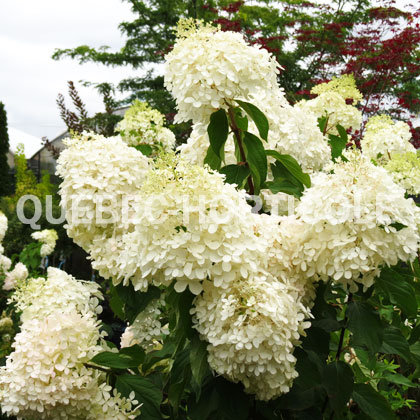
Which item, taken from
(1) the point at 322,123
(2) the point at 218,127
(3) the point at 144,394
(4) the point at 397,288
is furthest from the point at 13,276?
(4) the point at 397,288

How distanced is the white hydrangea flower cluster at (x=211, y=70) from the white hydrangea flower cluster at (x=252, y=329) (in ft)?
1.73

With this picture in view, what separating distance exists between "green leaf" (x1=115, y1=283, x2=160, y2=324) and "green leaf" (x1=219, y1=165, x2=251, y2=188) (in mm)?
379

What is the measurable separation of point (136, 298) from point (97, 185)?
33 cm

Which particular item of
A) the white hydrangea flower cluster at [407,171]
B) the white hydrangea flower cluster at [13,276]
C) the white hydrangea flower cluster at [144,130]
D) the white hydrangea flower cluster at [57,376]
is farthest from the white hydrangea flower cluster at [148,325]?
the white hydrangea flower cluster at [13,276]

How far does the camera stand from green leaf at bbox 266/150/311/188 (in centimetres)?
161

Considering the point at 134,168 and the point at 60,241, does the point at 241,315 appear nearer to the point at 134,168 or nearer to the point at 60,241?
the point at 134,168

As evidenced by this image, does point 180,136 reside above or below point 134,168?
above

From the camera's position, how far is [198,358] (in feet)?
3.92

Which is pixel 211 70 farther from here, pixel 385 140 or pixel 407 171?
pixel 385 140

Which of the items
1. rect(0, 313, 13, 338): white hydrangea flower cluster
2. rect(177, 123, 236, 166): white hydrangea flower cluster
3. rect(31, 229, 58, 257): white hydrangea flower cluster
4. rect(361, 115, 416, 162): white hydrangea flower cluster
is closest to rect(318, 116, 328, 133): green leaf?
rect(361, 115, 416, 162): white hydrangea flower cluster

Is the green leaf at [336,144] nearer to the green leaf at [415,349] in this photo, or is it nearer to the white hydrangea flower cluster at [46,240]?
the green leaf at [415,349]

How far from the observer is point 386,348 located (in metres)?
1.44

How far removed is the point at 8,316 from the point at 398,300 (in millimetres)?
3781

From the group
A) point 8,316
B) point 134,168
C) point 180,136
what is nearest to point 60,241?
point 180,136
